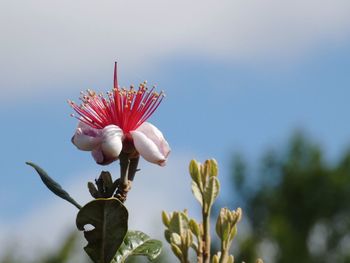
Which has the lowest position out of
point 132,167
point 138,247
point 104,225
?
point 138,247

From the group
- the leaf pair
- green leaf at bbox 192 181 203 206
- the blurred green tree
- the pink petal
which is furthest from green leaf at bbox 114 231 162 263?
the blurred green tree

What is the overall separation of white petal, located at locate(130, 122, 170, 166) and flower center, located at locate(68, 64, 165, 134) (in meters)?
0.05

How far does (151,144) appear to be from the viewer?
2305mm

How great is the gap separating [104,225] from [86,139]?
0.21 meters

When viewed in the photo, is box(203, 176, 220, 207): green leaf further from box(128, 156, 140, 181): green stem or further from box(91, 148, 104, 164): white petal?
box(91, 148, 104, 164): white petal

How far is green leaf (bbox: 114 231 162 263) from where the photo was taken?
2.42m

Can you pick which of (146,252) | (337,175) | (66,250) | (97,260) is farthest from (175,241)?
(337,175)

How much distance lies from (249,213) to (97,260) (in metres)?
36.8

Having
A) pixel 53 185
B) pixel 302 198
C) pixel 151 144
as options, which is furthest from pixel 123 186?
pixel 302 198

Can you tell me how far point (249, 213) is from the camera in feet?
127

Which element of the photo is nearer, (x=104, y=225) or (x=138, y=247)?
(x=104, y=225)

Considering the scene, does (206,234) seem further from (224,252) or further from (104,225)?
(104,225)

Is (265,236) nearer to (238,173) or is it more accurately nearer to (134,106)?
(238,173)

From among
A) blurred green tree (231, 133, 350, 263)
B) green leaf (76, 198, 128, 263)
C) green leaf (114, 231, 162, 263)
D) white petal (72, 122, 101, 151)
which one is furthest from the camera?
blurred green tree (231, 133, 350, 263)
